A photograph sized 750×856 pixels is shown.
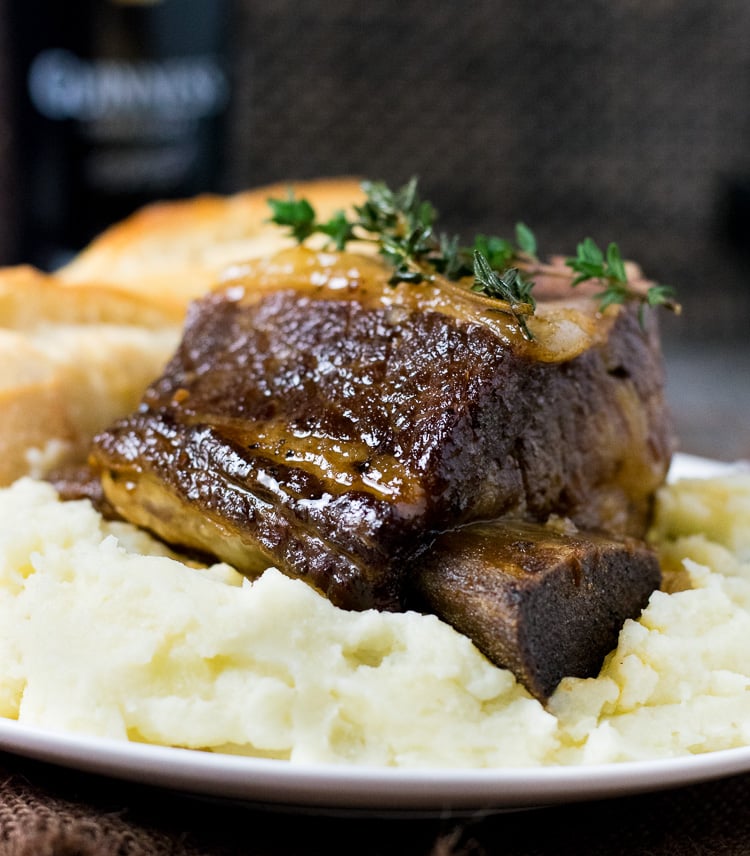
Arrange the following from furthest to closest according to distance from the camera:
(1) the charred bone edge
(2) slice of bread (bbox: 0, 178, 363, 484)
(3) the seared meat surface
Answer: (2) slice of bread (bbox: 0, 178, 363, 484) < (3) the seared meat surface < (1) the charred bone edge

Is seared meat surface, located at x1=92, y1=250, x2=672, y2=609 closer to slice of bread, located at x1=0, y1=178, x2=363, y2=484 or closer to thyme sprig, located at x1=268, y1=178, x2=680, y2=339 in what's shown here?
thyme sprig, located at x1=268, y1=178, x2=680, y2=339

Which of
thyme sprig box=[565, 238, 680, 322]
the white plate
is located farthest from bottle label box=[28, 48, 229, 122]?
the white plate

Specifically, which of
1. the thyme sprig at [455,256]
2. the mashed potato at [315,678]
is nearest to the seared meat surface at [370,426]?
the thyme sprig at [455,256]

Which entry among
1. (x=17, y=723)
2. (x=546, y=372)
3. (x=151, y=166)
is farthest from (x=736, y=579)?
(x=151, y=166)

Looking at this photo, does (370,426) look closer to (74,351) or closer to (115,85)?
(74,351)

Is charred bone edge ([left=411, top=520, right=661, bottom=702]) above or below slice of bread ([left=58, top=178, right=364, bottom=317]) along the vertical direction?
above

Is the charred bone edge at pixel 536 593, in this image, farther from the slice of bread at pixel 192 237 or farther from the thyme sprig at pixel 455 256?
the slice of bread at pixel 192 237

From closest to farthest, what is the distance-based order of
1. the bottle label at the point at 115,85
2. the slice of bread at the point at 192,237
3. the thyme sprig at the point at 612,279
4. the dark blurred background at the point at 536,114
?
the thyme sprig at the point at 612,279, the slice of bread at the point at 192,237, the bottle label at the point at 115,85, the dark blurred background at the point at 536,114
